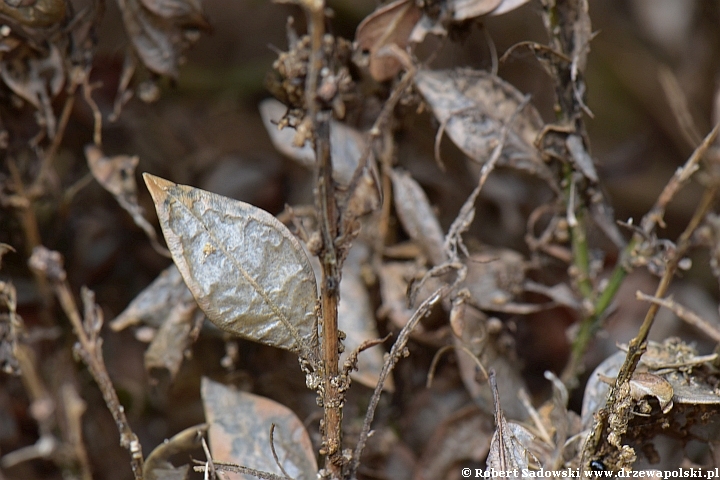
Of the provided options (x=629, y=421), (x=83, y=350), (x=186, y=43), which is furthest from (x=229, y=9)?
(x=629, y=421)

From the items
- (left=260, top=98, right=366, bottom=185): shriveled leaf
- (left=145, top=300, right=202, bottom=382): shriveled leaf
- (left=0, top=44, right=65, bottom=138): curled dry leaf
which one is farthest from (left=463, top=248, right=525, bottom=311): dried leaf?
(left=0, top=44, right=65, bottom=138): curled dry leaf

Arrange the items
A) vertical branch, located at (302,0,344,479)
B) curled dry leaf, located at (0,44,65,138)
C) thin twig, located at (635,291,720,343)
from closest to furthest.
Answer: vertical branch, located at (302,0,344,479) → thin twig, located at (635,291,720,343) → curled dry leaf, located at (0,44,65,138)

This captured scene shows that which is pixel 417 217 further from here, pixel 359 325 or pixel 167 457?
pixel 167 457

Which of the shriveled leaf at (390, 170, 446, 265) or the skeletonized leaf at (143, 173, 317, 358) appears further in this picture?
the shriveled leaf at (390, 170, 446, 265)

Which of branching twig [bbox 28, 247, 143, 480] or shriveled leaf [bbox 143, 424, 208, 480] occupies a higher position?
branching twig [bbox 28, 247, 143, 480]

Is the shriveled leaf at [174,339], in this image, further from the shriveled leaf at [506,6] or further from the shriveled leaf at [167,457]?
the shriveled leaf at [506,6]

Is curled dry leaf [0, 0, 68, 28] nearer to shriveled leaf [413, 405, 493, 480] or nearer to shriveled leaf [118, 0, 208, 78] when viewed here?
shriveled leaf [118, 0, 208, 78]

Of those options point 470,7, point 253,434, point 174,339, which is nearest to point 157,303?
point 174,339

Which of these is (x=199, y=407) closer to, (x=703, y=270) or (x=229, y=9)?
(x=229, y=9)
